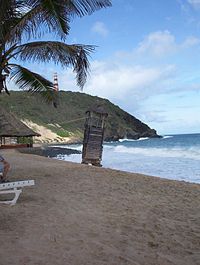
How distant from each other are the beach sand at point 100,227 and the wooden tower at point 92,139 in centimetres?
875

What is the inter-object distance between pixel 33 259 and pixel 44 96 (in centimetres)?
531

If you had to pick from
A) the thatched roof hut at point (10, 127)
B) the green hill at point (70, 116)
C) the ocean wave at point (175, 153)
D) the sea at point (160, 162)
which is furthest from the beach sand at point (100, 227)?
the green hill at point (70, 116)

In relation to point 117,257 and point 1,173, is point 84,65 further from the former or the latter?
point 117,257

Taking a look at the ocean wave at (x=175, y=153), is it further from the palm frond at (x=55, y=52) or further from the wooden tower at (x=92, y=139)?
the palm frond at (x=55, y=52)

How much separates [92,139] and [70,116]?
6671cm

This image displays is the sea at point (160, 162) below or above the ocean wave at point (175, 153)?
below

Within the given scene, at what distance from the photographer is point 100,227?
436cm

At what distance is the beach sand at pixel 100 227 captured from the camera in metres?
3.34

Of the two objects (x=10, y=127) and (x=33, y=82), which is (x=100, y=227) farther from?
(x=10, y=127)

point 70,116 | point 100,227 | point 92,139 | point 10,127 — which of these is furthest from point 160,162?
point 70,116

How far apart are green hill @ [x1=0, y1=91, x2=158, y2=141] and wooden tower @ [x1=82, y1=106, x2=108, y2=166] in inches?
1847

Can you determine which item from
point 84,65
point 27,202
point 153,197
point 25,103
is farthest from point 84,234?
point 25,103

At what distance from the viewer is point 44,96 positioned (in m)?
8.08

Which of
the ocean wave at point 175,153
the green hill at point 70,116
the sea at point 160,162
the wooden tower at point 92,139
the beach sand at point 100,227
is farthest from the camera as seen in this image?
the green hill at point 70,116
